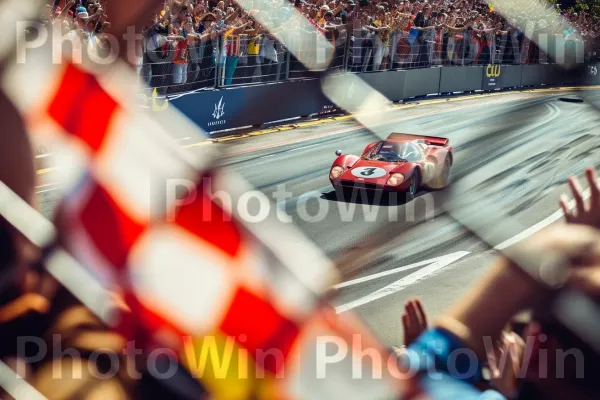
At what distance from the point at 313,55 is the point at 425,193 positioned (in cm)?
708

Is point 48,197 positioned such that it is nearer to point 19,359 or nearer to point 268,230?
point 19,359

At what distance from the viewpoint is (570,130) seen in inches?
685

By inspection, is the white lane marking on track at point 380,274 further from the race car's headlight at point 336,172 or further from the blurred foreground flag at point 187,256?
the blurred foreground flag at point 187,256

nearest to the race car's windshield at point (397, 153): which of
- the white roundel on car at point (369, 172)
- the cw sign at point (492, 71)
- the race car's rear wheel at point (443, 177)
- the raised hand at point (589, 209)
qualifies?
the white roundel on car at point (369, 172)

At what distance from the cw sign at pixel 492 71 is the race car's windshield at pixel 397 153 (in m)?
15.1

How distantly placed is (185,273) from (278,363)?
9.7 inches

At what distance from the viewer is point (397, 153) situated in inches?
417

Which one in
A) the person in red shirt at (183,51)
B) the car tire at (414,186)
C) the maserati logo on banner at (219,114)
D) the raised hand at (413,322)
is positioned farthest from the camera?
the maserati logo on banner at (219,114)

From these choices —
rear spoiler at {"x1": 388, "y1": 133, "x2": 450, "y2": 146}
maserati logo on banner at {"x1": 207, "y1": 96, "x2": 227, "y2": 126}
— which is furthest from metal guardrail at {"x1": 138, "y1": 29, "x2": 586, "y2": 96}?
rear spoiler at {"x1": 388, "y1": 133, "x2": 450, "y2": 146}

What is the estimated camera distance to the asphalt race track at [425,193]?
23.1 ft

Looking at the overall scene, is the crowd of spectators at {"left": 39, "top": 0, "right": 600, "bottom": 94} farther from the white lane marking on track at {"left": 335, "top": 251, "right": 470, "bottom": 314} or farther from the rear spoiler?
the rear spoiler

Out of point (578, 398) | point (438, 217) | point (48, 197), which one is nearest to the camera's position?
point (578, 398)

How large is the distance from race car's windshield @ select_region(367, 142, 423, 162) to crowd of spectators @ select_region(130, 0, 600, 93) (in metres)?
3.44

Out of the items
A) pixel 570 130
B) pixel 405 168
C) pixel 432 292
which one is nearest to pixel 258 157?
pixel 405 168
